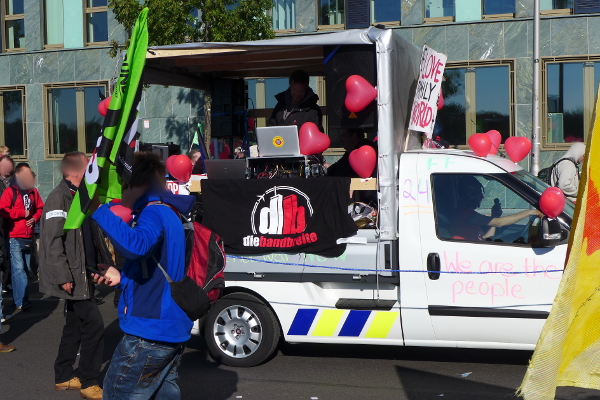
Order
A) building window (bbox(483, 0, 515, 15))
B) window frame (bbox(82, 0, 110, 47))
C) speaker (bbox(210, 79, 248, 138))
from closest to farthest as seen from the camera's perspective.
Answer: speaker (bbox(210, 79, 248, 138)), building window (bbox(483, 0, 515, 15)), window frame (bbox(82, 0, 110, 47))

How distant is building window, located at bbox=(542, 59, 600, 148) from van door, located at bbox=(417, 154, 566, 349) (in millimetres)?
11857

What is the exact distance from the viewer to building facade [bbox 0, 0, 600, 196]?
1684 cm

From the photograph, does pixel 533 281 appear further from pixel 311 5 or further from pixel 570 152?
pixel 311 5

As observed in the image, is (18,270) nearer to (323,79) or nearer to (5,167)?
(5,167)

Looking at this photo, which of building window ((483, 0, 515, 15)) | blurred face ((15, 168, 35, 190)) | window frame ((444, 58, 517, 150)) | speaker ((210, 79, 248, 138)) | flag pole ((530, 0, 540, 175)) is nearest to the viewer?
speaker ((210, 79, 248, 138))

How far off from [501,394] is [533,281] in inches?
36.1

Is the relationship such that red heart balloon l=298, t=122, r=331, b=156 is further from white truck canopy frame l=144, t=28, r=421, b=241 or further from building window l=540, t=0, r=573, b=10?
building window l=540, t=0, r=573, b=10

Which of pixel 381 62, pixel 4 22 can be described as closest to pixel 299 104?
pixel 381 62

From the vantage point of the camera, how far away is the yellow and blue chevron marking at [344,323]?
19.8 ft

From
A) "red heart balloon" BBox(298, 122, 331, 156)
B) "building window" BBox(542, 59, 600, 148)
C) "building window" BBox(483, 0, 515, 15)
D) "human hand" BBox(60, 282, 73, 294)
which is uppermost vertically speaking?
"building window" BBox(483, 0, 515, 15)

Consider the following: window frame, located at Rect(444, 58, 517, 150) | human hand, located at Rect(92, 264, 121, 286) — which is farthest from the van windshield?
window frame, located at Rect(444, 58, 517, 150)

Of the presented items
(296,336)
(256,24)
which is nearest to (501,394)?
(296,336)

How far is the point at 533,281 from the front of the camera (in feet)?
18.7

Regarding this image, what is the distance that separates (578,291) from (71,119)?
66.3 ft
